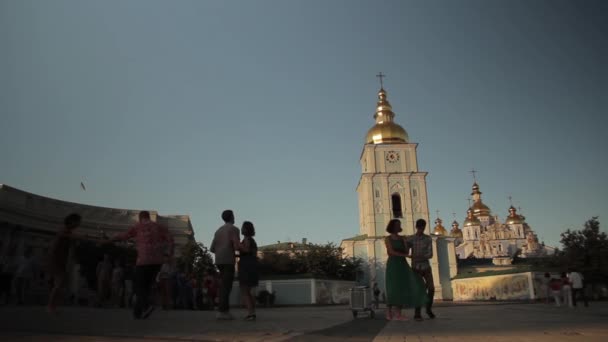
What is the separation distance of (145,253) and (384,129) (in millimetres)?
43344

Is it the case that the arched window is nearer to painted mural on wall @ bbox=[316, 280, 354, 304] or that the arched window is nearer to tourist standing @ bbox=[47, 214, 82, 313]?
painted mural on wall @ bbox=[316, 280, 354, 304]

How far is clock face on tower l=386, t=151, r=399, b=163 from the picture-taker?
4738 cm

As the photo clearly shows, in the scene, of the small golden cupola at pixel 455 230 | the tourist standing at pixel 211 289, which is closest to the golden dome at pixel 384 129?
the tourist standing at pixel 211 289

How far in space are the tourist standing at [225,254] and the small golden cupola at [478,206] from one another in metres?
94.5

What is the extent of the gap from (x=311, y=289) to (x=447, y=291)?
668 inches

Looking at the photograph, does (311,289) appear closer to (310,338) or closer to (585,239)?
(585,239)

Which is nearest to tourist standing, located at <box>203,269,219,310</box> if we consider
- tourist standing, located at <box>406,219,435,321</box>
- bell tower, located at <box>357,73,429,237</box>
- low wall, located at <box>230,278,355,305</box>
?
tourist standing, located at <box>406,219,435,321</box>

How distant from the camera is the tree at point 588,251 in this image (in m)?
30.0

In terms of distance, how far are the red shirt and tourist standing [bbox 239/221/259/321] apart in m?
1.36

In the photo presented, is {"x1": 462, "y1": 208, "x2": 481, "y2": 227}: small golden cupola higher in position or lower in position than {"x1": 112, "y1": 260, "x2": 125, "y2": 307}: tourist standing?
higher

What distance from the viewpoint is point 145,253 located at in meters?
7.62

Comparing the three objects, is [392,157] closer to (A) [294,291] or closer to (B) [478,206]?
(A) [294,291]

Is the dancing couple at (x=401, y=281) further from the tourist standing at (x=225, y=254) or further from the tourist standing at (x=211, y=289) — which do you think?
the tourist standing at (x=211, y=289)

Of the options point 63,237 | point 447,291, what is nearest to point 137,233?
point 63,237
